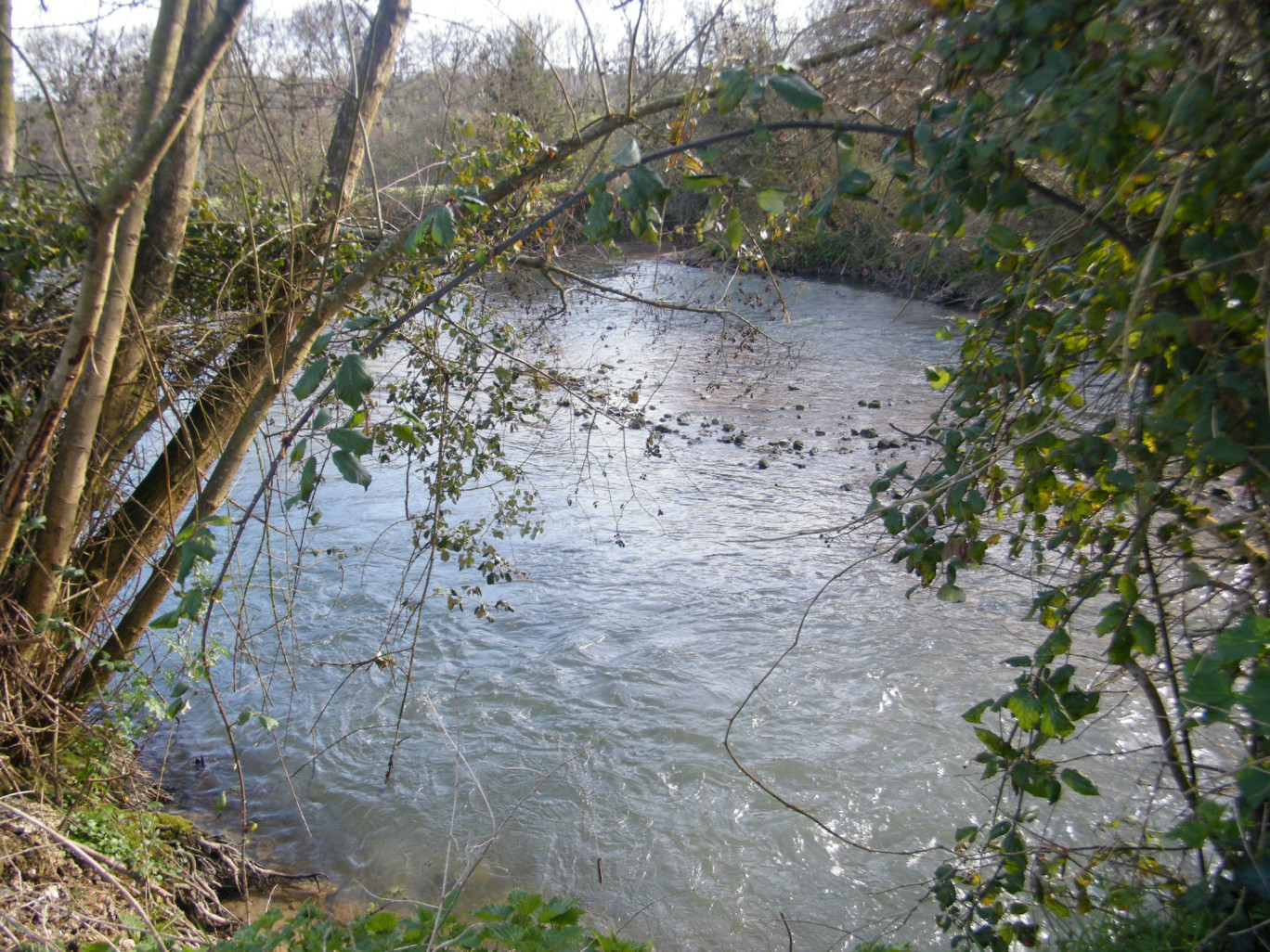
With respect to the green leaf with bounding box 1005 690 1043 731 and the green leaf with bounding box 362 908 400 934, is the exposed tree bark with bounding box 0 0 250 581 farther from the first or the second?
the green leaf with bounding box 1005 690 1043 731

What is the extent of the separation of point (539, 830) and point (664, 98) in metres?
3.69

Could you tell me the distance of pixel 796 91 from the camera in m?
1.34

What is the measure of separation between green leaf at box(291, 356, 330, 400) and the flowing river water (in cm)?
153

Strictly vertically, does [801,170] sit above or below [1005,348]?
above

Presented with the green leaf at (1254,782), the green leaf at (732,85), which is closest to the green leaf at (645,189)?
the green leaf at (732,85)

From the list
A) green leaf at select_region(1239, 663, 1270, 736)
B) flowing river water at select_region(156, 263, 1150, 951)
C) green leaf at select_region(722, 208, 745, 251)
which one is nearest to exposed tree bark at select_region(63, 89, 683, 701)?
flowing river water at select_region(156, 263, 1150, 951)

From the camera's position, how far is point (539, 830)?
4.48 m

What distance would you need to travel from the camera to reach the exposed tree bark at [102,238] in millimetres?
2270

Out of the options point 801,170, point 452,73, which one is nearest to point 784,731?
point 801,170

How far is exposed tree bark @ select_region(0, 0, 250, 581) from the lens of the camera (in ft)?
7.45

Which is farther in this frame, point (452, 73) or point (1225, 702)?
point (452, 73)

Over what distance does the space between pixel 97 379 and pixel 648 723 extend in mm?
3701

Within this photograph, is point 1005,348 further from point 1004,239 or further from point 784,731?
point 784,731

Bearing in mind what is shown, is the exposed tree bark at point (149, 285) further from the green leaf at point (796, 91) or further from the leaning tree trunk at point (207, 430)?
the green leaf at point (796, 91)
